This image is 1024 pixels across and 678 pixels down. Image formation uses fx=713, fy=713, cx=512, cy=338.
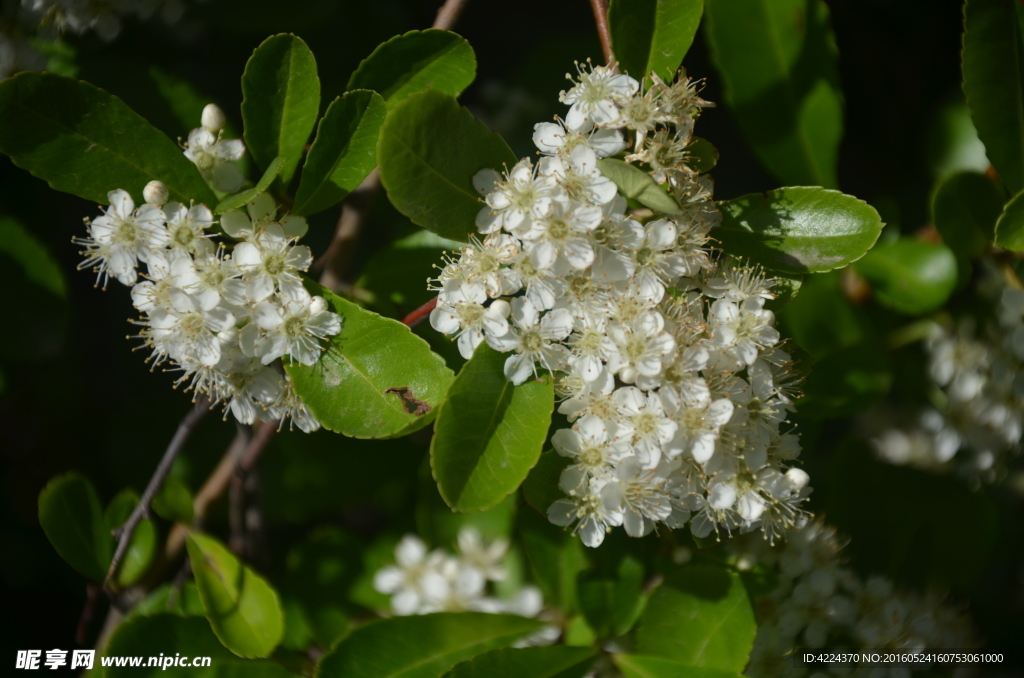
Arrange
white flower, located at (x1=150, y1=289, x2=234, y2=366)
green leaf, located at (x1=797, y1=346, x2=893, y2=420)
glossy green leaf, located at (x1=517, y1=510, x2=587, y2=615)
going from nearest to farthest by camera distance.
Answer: white flower, located at (x1=150, y1=289, x2=234, y2=366)
green leaf, located at (x1=797, y1=346, x2=893, y2=420)
glossy green leaf, located at (x1=517, y1=510, x2=587, y2=615)

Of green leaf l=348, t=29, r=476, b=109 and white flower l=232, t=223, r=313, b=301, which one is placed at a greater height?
green leaf l=348, t=29, r=476, b=109

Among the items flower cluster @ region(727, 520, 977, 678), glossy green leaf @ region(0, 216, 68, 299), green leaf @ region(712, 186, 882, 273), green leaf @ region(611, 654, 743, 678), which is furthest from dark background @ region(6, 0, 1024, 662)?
green leaf @ region(611, 654, 743, 678)

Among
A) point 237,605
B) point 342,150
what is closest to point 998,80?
point 342,150

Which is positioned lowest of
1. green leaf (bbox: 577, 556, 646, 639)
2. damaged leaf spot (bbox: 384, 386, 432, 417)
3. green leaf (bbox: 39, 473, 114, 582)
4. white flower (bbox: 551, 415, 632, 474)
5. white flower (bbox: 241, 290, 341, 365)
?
green leaf (bbox: 577, 556, 646, 639)

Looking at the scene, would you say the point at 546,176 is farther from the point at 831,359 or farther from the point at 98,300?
the point at 98,300

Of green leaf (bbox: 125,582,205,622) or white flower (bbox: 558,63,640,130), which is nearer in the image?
white flower (bbox: 558,63,640,130)

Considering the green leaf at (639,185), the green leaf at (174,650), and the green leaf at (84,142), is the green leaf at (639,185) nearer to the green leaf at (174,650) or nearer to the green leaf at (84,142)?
the green leaf at (84,142)

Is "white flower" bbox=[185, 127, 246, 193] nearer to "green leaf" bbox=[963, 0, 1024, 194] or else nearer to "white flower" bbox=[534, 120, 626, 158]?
"white flower" bbox=[534, 120, 626, 158]

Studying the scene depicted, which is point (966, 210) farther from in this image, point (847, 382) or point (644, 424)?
point (644, 424)
